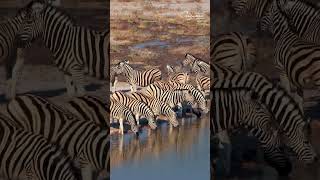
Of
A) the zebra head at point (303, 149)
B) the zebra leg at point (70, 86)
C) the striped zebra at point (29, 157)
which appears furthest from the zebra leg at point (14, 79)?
the zebra head at point (303, 149)

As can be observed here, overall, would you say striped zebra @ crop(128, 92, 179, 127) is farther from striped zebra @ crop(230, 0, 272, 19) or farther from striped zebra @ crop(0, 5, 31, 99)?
striped zebra @ crop(0, 5, 31, 99)

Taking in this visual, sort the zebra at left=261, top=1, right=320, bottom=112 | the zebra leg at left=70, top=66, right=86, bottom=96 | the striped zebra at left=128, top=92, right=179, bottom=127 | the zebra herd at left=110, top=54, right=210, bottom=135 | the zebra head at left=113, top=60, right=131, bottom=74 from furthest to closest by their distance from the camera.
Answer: the striped zebra at left=128, top=92, right=179, bottom=127 < the zebra herd at left=110, top=54, right=210, bottom=135 < the zebra head at left=113, top=60, right=131, bottom=74 < the zebra at left=261, top=1, right=320, bottom=112 < the zebra leg at left=70, top=66, right=86, bottom=96

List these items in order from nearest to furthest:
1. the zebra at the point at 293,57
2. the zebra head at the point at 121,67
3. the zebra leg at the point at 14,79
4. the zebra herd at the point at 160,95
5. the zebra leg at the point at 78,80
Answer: the zebra leg at the point at 14,79, the zebra leg at the point at 78,80, the zebra at the point at 293,57, the zebra head at the point at 121,67, the zebra herd at the point at 160,95

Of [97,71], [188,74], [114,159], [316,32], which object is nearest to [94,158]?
[97,71]

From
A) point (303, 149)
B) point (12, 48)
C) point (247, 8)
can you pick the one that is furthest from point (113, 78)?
point (303, 149)

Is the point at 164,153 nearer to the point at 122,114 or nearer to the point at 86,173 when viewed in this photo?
the point at 122,114

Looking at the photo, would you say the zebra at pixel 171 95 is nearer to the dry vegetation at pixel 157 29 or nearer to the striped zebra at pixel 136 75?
the striped zebra at pixel 136 75

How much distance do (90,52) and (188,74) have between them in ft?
3.99

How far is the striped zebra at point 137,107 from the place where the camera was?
4594 mm

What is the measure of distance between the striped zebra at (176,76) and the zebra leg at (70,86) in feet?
4.11

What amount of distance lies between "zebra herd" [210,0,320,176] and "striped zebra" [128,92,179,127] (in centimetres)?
91

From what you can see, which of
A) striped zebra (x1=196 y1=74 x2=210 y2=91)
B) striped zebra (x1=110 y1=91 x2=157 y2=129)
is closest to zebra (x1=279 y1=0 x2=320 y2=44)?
striped zebra (x1=196 y1=74 x2=210 y2=91)

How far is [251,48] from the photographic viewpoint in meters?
3.67

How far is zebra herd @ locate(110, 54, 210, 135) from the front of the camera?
455cm
